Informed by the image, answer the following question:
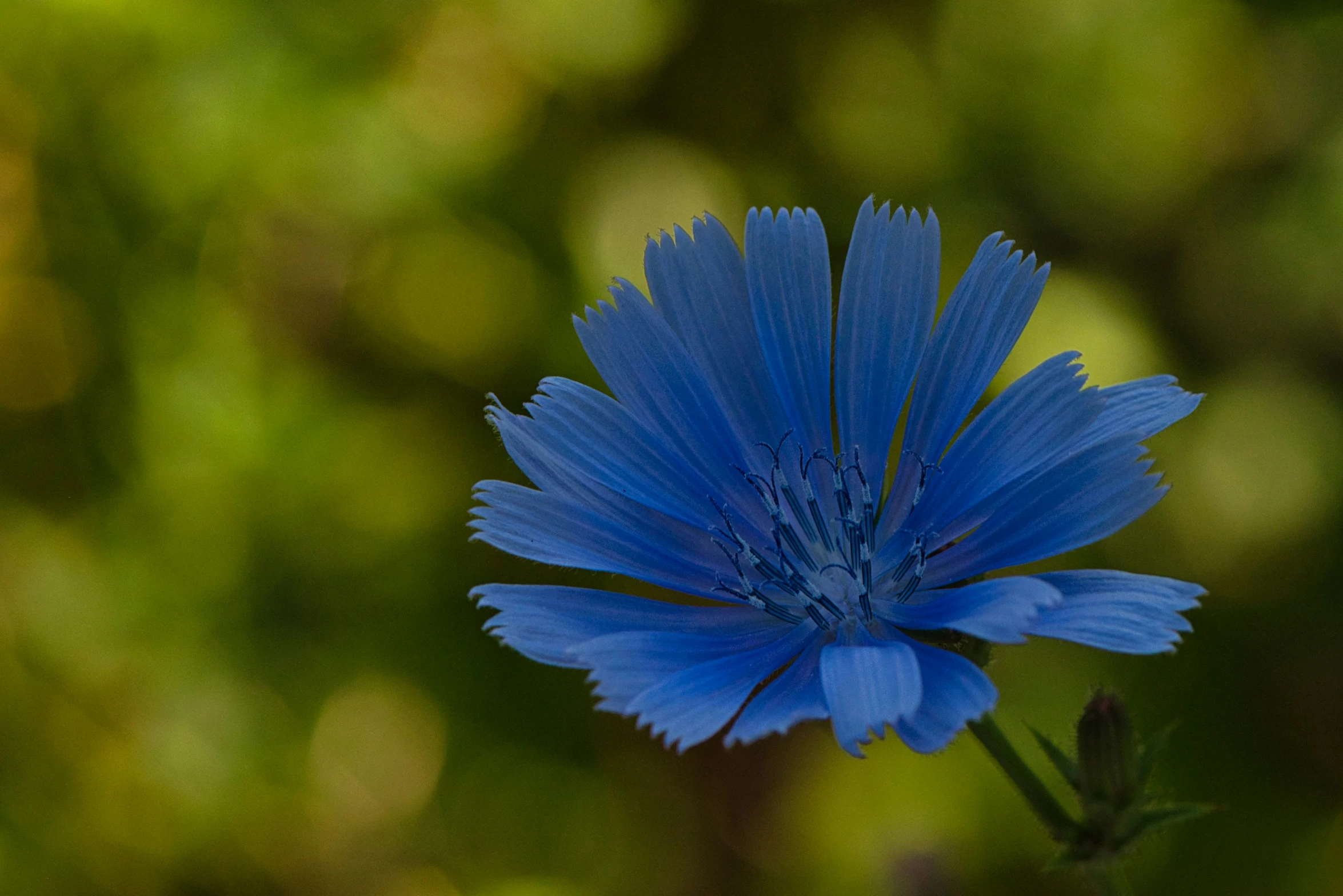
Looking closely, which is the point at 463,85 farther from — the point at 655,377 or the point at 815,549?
the point at 815,549

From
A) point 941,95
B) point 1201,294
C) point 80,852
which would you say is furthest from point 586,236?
point 80,852

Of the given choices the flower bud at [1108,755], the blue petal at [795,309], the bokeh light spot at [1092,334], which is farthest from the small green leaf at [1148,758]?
the bokeh light spot at [1092,334]

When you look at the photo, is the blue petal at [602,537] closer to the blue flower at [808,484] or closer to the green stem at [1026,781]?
the blue flower at [808,484]

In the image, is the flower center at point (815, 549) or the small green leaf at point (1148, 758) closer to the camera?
the small green leaf at point (1148, 758)

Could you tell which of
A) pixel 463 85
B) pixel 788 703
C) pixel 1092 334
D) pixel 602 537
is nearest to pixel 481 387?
pixel 463 85

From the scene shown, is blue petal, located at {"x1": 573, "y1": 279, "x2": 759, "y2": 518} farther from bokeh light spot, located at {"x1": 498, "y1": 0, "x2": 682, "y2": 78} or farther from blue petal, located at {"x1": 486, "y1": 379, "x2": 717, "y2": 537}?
bokeh light spot, located at {"x1": 498, "y1": 0, "x2": 682, "y2": 78}

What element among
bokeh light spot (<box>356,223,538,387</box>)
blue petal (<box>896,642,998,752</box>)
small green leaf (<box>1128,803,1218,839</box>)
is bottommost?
small green leaf (<box>1128,803,1218,839</box>)

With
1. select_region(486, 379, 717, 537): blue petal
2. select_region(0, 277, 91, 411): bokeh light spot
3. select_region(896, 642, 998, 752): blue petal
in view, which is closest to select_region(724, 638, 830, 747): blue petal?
select_region(896, 642, 998, 752): blue petal

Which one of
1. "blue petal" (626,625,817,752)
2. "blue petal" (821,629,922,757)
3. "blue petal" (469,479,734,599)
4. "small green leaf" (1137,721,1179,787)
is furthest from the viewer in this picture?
"blue petal" (469,479,734,599)
